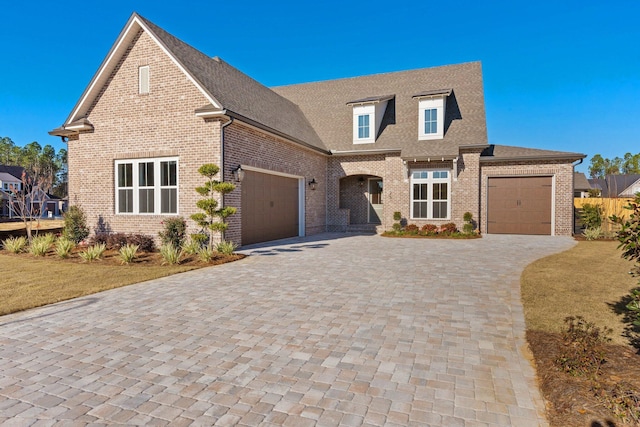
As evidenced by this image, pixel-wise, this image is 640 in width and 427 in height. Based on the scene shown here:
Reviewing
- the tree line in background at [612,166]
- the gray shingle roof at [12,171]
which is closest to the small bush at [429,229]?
the gray shingle roof at [12,171]

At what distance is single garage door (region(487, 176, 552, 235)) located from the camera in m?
16.5

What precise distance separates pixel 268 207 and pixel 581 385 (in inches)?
468

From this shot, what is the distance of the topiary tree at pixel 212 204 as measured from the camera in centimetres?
1054

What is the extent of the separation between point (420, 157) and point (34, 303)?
14772 millimetres

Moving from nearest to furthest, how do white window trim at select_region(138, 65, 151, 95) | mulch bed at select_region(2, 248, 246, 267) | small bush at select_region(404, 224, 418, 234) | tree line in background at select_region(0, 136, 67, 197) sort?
mulch bed at select_region(2, 248, 246, 267), white window trim at select_region(138, 65, 151, 95), small bush at select_region(404, 224, 418, 234), tree line in background at select_region(0, 136, 67, 197)

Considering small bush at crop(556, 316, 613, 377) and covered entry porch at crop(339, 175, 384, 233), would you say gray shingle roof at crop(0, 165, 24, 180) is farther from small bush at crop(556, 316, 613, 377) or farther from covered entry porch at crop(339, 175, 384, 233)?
small bush at crop(556, 316, 613, 377)

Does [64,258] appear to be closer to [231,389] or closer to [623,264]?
[231,389]

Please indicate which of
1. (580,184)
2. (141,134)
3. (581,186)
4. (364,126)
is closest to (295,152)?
(364,126)

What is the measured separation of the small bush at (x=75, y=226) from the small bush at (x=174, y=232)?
3650mm

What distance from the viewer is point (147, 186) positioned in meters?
12.3

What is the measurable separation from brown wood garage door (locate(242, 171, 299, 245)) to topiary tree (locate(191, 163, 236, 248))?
1.62 meters

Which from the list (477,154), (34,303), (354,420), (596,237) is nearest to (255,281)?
(34,303)

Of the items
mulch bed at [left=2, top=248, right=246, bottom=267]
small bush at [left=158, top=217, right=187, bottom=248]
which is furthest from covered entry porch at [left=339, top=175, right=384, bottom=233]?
mulch bed at [left=2, top=248, right=246, bottom=267]

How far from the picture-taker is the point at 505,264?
9125mm
